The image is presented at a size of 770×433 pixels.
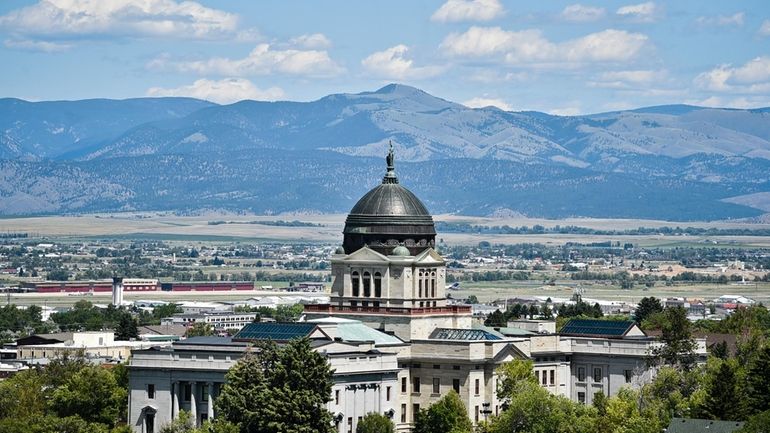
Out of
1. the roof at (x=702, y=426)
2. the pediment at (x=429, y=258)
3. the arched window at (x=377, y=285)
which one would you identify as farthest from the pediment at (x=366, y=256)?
the roof at (x=702, y=426)

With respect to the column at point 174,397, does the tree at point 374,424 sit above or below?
below

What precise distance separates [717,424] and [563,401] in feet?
53.2

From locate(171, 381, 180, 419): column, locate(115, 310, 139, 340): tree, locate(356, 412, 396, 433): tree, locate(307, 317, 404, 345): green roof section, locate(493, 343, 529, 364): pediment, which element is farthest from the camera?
locate(115, 310, 139, 340): tree

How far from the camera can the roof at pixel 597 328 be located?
5674 inches

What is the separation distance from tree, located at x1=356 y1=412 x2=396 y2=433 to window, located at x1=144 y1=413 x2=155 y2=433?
11.7 m

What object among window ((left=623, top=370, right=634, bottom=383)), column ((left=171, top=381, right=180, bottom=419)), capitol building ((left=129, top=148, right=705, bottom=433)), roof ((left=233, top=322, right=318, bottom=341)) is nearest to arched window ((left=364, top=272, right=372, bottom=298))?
capitol building ((left=129, top=148, right=705, bottom=433))

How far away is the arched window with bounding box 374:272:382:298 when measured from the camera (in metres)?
136

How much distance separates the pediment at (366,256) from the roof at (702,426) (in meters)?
34.9

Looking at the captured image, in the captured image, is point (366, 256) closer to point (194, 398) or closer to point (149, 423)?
point (194, 398)

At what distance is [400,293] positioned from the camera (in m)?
135

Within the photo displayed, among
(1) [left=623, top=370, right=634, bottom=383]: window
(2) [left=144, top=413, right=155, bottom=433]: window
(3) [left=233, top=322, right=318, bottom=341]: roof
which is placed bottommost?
(2) [left=144, top=413, right=155, bottom=433]: window

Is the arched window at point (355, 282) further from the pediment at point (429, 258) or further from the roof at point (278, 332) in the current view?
→ the roof at point (278, 332)

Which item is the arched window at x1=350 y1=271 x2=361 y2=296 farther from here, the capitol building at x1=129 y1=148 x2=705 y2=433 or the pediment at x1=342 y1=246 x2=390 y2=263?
the pediment at x1=342 y1=246 x2=390 y2=263

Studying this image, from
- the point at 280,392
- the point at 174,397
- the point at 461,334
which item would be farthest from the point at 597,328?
the point at 280,392
